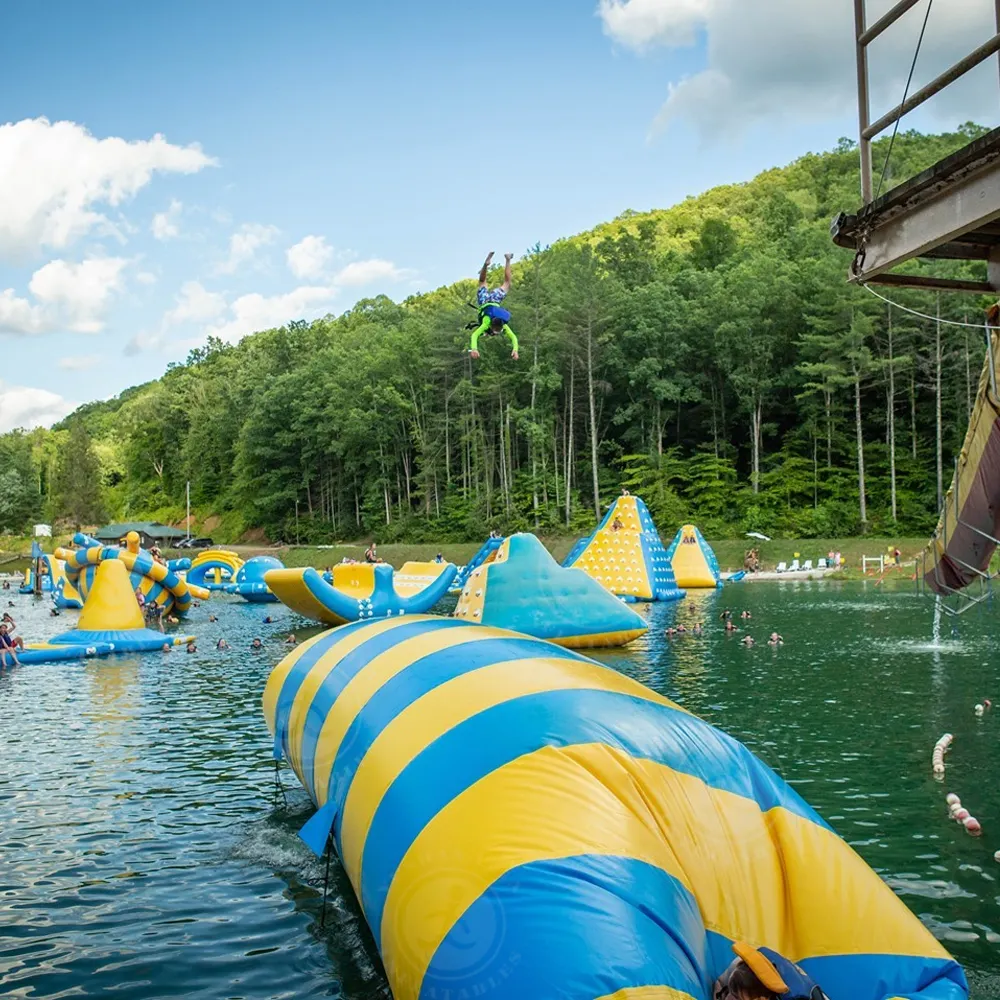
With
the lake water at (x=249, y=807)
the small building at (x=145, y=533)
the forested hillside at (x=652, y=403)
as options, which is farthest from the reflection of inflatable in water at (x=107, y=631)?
the small building at (x=145, y=533)

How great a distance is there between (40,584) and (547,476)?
1151 inches

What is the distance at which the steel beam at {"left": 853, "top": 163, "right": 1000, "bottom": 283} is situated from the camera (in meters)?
4.81

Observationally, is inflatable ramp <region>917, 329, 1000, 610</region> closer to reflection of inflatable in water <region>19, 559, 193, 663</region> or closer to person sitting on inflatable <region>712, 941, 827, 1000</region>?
person sitting on inflatable <region>712, 941, 827, 1000</region>

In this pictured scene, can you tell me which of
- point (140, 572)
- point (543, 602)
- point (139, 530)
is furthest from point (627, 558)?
point (139, 530)

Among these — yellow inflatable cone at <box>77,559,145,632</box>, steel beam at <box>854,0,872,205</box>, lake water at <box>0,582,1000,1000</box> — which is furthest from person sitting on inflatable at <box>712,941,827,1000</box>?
yellow inflatable cone at <box>77,559,145,632</box>

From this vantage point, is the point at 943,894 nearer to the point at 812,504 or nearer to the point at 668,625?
the point at 668,625

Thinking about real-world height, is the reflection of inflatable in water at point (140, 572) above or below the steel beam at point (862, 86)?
below

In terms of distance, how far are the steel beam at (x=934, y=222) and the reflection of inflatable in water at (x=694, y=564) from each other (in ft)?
90.5

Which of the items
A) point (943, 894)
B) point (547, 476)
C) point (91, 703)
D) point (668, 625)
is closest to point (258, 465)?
point (547, 476)

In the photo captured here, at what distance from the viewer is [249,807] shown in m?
7.45

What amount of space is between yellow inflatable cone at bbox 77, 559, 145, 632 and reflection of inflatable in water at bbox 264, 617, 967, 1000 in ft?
55.2

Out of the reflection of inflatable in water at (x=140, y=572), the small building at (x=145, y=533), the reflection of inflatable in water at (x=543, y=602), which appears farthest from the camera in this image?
the small building at (x=145, y=533)

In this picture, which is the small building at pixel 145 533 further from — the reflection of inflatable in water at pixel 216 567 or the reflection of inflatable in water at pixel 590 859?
the reflection of inflatable in water at pixel 590 859

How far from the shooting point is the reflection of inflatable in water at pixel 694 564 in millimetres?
33312
